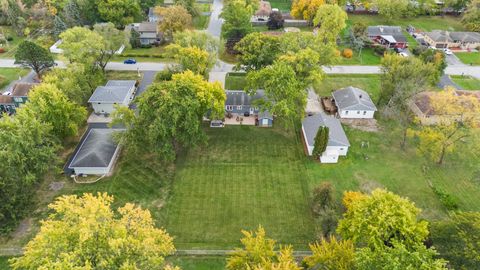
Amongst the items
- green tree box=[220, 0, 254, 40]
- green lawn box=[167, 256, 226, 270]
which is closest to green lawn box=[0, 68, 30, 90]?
green tree box=[220, 0, 254, 40]

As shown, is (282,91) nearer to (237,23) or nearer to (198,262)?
(198,262)

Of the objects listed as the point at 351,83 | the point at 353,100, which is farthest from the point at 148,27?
the point at 353,100

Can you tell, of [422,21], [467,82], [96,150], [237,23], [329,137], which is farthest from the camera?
[422,21]

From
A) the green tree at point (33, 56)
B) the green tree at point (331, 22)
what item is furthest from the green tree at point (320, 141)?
the green tree at point (33, 56)

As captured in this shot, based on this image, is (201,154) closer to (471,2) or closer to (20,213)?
(20,213)

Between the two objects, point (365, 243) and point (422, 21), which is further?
point (422, 21)

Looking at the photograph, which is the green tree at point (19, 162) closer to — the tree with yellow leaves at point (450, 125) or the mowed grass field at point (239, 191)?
the mowed grass field at point (239, 191)
